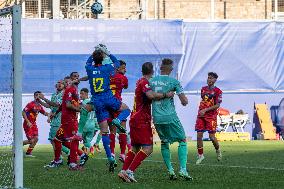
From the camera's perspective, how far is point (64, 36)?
33062mm

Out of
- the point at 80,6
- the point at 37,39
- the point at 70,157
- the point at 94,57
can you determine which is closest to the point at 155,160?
the point at 70,157

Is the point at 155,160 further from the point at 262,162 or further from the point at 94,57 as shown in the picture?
the point at 94,57

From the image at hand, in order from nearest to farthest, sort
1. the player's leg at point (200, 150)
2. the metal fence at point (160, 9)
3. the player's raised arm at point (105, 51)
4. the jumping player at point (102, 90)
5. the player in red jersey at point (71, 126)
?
the player's raised arm at point (105, 51) → the jumping player at point (102, 90) → the player in red jersey at point (71, 126) → the player's leg at point (200, 150) → the metal fence at point (160, 9)

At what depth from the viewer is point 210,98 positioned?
20.8 meters

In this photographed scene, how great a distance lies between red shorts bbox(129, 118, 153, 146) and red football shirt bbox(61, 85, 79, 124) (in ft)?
11.5

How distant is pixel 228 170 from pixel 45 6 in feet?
92.8

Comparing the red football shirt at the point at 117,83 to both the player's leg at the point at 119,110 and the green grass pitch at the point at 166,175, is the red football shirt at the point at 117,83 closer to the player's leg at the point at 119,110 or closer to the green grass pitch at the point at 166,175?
the player's leg at the point at 119,110

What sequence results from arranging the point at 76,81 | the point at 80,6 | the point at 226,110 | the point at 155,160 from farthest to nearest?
the point at 80,6 < the point at 226,110 < the point at 155,160 < the point at 76,81

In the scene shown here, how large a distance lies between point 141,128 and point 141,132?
7 cm

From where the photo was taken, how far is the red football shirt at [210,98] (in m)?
20.6

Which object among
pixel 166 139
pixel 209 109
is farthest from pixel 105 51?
pixel 209 109

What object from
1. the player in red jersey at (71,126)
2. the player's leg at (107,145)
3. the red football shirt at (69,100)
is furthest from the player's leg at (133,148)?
the red football shirt at (69,100)

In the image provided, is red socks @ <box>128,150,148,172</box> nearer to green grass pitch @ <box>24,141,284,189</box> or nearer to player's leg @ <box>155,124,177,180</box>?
green grass pitch @ <box>24,141,284,189</box>

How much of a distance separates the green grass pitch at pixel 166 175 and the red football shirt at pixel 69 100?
1007mm
